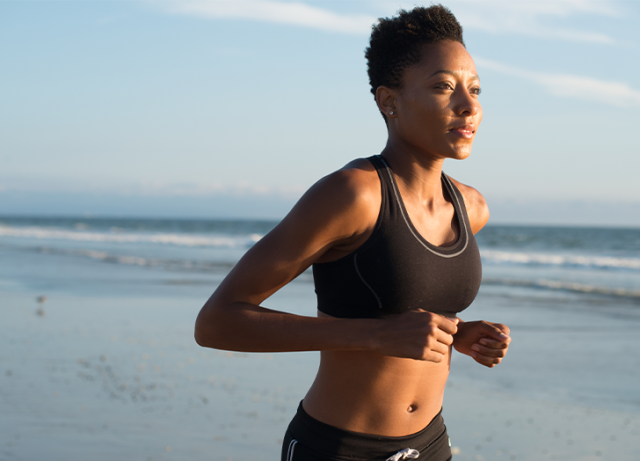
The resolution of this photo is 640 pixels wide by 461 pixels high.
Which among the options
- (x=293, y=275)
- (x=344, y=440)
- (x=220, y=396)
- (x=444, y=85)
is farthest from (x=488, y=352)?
(x=220, y=396)

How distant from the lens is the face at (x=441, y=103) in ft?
5.50

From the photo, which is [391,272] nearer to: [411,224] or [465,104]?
[411,224]

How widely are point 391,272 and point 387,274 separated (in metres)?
0.01

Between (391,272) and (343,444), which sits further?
(343,444)

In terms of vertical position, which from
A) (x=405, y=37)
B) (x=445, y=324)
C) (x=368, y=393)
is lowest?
(x=368, y=393)

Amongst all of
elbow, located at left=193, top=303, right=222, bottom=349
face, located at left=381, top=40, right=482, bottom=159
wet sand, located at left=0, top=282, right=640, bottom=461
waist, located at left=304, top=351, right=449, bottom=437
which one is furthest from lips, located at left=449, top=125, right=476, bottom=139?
wet sand, located at left=0, top=282, right=640, bottom=461

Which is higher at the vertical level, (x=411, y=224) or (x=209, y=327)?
(x=411, y=224)

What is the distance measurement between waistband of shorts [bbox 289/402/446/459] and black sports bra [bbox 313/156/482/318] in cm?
33

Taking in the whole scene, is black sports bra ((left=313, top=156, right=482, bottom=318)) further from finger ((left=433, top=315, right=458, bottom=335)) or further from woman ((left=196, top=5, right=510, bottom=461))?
finger ((left=433, top=315, right=458, bottom=335))

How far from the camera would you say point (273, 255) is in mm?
1530

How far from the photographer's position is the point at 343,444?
167cm

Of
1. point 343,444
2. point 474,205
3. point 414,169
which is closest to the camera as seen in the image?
point 343,444

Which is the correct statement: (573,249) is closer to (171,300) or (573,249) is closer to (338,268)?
(171,300)

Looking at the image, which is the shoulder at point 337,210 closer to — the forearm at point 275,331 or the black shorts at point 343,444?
the forearm at point 275,331
